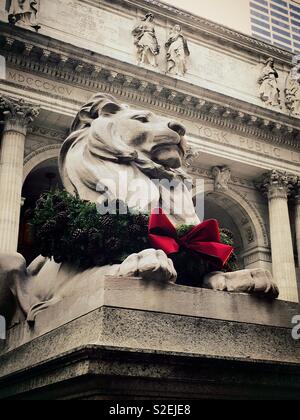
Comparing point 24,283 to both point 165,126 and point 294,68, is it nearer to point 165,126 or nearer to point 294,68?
point 165,126

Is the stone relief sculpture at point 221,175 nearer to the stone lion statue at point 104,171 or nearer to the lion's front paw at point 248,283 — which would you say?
the stone lion statue at point 104,171

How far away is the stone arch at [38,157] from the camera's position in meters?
18.5

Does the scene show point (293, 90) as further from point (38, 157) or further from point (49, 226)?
Result: point (49, 226)

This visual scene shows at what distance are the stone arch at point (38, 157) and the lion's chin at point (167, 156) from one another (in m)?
14.3

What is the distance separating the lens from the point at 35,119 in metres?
18.2

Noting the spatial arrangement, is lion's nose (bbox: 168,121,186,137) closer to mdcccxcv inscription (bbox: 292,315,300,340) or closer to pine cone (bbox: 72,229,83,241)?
pine cone (bbox: 72,229,83,241)

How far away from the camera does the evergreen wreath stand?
382 cm

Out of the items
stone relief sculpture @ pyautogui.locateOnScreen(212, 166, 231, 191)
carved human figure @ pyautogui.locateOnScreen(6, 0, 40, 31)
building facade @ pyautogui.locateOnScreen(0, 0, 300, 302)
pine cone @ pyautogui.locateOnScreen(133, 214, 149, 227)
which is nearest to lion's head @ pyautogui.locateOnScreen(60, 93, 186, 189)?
pine cone @ pyautogui.locateOnScreen(133, 214, 149, 227)

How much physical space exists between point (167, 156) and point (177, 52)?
17.8 metres

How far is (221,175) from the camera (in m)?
22.0

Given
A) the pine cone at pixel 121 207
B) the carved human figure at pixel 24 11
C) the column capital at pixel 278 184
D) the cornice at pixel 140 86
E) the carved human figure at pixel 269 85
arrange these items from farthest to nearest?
the carved human figure at pixel 269 85, the column capital at pixel 278 184, the carved human figure at pixel 24 11, the cornice at pixel 140 86, the pine cone at pixel 121 207

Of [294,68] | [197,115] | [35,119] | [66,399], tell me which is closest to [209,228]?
[66,399]

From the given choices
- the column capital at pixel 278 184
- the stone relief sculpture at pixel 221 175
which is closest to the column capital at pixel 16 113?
the stone relief sculpture at pixel 221 175

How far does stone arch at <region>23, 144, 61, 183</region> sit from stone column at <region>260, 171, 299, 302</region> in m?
8.71
